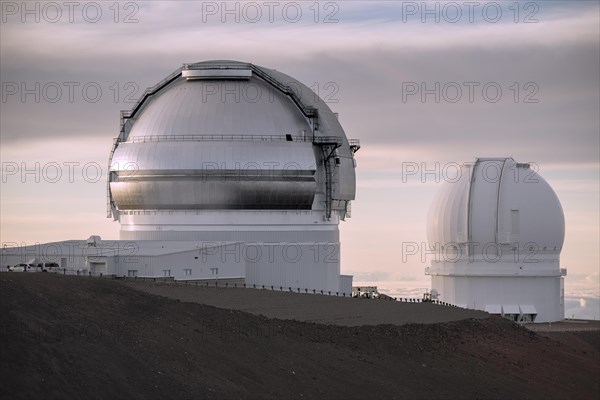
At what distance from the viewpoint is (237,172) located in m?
57.6

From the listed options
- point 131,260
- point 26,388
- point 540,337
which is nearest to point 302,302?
point 131,260

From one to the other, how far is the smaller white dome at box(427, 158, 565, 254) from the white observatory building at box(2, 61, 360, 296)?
795 centimetres

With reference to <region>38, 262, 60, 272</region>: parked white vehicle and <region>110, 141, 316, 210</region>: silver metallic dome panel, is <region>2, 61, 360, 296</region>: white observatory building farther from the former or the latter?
<region>38, 262, 60, 272</region>: parked white vehicle

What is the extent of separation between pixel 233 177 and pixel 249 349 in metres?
19.2

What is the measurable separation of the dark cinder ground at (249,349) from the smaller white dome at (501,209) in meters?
12.0

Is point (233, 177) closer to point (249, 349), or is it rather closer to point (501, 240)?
point (501, 240)

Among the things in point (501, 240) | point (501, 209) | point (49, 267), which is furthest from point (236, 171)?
point (501, 240)

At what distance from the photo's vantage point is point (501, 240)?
66250 millimetres

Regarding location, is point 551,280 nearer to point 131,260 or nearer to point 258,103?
point 258,103

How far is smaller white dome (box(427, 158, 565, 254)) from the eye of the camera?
66.2m

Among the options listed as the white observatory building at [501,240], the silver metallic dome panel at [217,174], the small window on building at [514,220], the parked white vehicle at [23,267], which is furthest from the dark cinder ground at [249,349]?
the white observatory building at [501,240]

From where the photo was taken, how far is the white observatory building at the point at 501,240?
6631cm

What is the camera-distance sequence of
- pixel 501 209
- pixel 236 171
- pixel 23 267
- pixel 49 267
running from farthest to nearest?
pixel 501 209 → pixel 236 171 → pixel 49 267 → pixel 23 267

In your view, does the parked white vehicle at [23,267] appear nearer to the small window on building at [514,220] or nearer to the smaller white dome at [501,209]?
the smaller white dome at [501,209]
